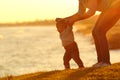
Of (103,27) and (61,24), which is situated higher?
(61,24)

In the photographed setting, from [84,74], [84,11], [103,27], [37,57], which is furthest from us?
[37,57]

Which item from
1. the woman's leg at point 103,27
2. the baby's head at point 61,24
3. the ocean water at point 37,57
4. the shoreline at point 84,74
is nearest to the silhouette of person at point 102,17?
the woman's leg at point 103,27

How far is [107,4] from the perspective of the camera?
11.3 metres

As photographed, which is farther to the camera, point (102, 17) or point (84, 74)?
point (102, 17)

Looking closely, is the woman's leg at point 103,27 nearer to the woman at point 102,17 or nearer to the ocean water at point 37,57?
the woman at point 102,17

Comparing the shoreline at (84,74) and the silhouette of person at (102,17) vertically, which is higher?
the silhouette of person at (102,17)

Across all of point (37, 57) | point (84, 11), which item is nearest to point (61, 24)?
point (84, 11)

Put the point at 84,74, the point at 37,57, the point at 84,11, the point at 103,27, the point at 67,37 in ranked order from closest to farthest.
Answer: the point at 84,74 < the point at 103,27 < the point at 84,11 < the point at 67,37 < the point at 37,57

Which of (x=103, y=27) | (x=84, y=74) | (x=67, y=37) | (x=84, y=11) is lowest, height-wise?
(x=84, y=74)

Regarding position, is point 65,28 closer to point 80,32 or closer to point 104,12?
point 104,12

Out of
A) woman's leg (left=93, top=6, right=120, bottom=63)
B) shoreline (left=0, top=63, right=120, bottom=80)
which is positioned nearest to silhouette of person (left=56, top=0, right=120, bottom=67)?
woman's leg (left=93, top=6, right=120, bottom=63)

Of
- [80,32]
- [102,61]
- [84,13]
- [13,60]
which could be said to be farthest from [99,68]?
[80,32]

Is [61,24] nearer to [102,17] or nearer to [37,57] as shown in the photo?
[102,17]

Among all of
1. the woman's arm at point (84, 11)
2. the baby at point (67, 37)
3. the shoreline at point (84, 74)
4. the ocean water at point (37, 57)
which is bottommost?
the ocean water at point (37, 57)
